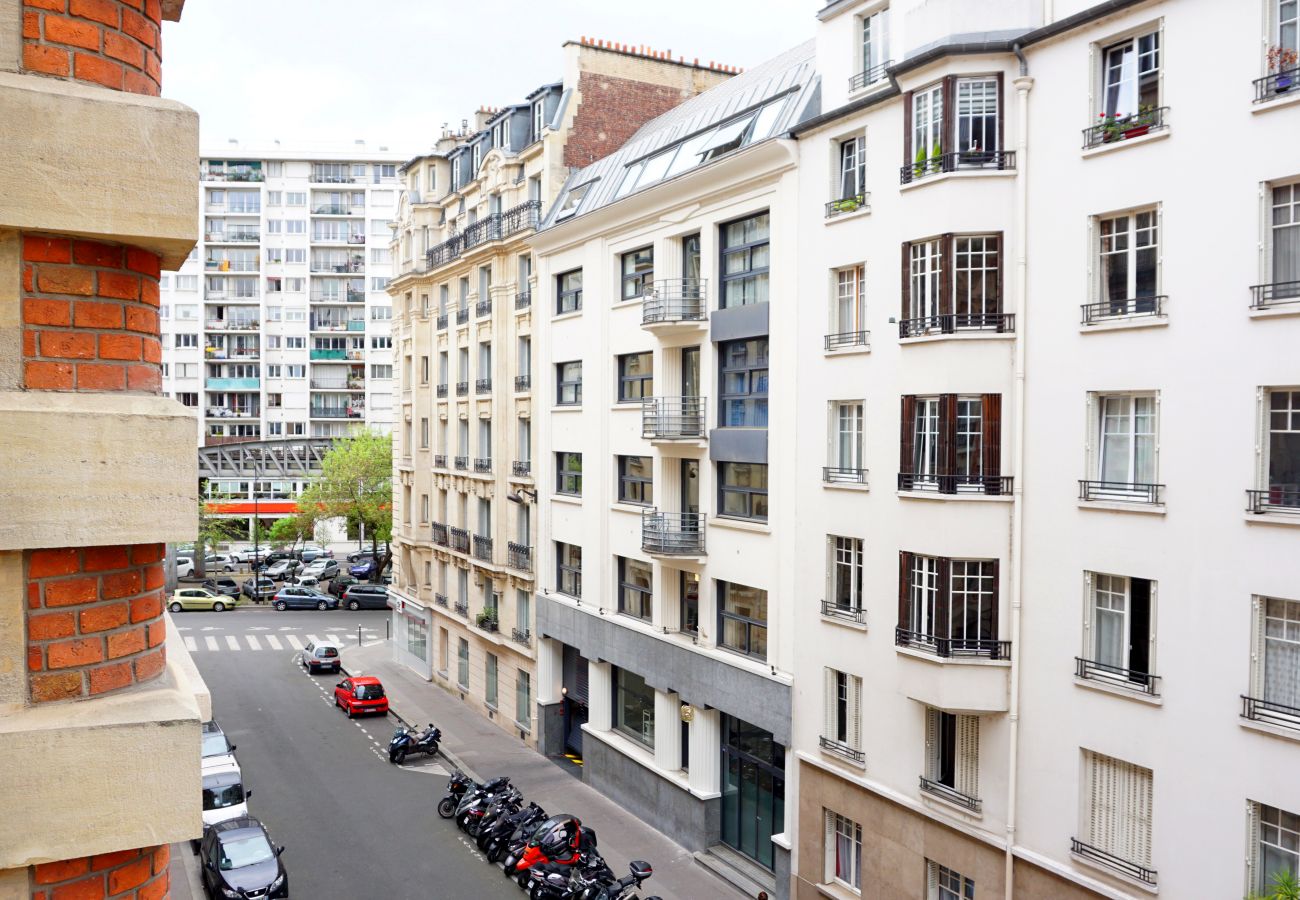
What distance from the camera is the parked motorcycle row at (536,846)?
77.0 feet

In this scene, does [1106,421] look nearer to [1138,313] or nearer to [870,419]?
[1138,313]

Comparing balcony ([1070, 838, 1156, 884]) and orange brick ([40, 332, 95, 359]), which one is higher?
orange brick ([40, 332, 95, 359])

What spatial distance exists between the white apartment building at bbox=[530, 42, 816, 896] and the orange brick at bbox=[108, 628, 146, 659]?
770 inches

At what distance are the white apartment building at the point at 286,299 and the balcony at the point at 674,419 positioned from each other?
69890 millimetres

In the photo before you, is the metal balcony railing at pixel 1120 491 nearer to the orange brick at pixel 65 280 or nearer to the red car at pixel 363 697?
the orange brick at pixel 65 280

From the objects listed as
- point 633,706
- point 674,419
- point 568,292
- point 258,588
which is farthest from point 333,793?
point 258,588

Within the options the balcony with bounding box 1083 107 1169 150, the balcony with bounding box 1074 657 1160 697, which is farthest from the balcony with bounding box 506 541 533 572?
the balcony with bounding box 1083 107 1169 150

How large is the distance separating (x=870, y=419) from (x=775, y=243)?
17.1ft

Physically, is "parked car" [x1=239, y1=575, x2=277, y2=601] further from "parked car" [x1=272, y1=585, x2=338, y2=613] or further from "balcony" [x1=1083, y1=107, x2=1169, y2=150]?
"balcony" [x1=1083, y1=107, x2=1169, y2=150]

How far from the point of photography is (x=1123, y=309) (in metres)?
16.7

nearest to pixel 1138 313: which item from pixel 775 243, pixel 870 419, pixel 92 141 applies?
pixel 870 419

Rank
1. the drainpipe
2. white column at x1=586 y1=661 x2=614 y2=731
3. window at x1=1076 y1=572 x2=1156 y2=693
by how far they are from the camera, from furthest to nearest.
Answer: white column at x1=586 y1=661 x2=614 y2=731 < the drainpipe < window at x1=1076 y1=572 x2=1156 y2=693

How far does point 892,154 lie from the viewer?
20.3 metres

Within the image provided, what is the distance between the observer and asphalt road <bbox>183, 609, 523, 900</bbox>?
25.2m
